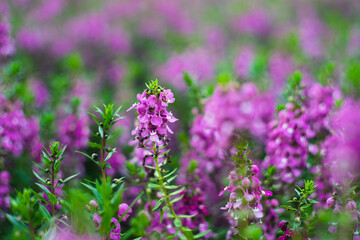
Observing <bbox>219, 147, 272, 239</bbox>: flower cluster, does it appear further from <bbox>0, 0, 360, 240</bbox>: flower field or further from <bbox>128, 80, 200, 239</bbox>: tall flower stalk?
<bbox>128, 80, 200, 239</bbox>: tall flower stalk

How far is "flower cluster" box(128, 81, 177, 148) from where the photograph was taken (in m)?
1.60

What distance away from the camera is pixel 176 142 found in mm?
3672

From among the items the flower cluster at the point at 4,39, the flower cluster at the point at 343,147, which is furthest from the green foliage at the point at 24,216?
the flower cluster at the point at 4,39

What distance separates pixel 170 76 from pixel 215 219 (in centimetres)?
304

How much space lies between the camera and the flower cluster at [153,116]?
160 centimetres

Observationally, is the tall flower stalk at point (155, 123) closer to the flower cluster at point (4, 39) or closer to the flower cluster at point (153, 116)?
the flower cluster at point (153, 116)

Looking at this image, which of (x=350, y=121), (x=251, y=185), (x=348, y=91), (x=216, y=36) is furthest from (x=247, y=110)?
(x=216, y=36)

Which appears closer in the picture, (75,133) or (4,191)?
(4,191)

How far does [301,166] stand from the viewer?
2.19m

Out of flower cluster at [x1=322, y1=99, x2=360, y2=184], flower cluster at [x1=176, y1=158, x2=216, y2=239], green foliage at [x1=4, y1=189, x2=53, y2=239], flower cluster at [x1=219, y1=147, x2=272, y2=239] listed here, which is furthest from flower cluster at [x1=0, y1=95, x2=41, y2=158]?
flower cluster at [x1=322, y1=99, x2=360, y2=184]

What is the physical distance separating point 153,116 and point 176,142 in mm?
2095

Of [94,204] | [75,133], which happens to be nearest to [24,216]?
[94,204]

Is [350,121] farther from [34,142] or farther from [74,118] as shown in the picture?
[34,142]

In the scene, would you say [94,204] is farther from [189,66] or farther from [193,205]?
[189,66]
